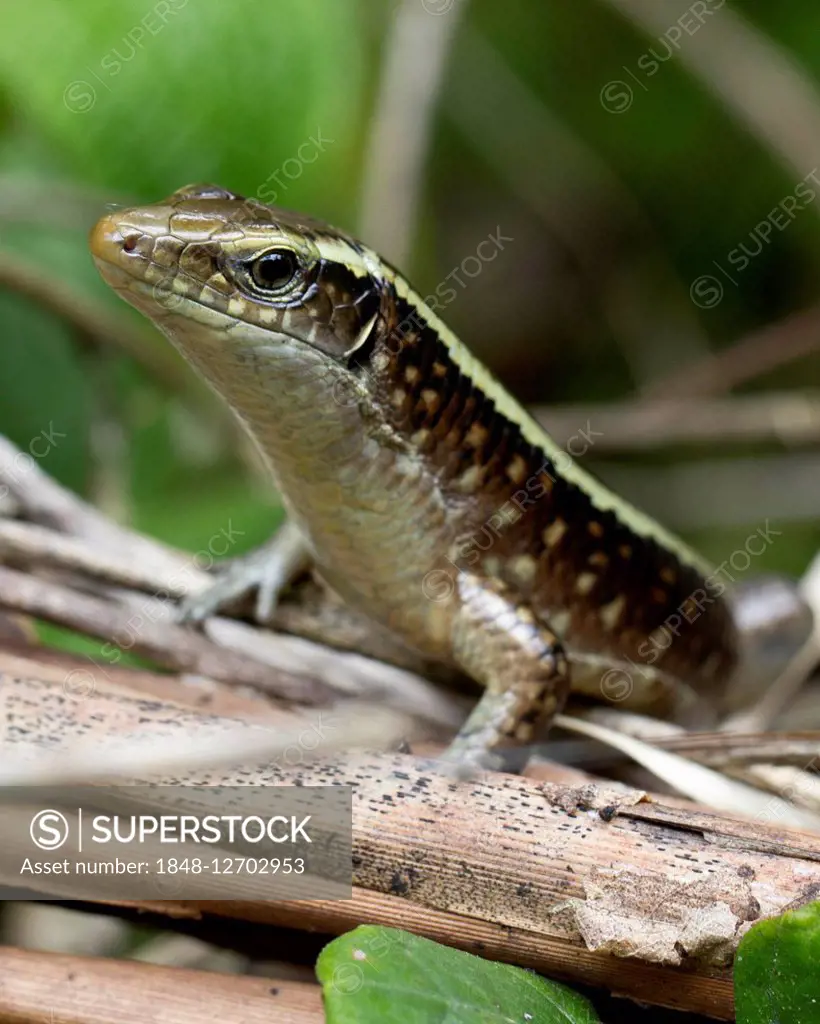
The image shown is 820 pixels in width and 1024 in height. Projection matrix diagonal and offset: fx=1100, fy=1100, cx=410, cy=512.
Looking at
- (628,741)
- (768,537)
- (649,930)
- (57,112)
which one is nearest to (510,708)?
A: (628,741)

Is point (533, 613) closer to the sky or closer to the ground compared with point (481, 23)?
closer to the ground

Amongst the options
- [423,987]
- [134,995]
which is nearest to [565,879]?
[423,987]

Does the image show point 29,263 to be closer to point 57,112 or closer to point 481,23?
point 57,112

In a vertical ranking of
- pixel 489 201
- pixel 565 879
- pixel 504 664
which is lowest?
pixel 565 879

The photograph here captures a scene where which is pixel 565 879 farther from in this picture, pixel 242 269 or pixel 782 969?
pixel 242 269

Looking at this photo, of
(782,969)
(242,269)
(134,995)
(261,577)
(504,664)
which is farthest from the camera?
(261,577)

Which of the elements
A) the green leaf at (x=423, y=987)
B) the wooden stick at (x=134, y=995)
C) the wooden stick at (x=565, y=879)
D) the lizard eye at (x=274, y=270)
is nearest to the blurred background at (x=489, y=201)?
the lizard eye at (x=274, y=270)
